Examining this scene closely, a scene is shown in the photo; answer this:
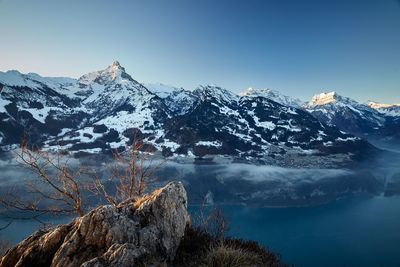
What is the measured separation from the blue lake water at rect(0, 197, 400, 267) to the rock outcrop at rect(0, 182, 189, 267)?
119510 mm

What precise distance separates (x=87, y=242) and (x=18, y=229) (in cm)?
17461

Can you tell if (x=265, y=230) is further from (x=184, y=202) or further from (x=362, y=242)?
(x=184, y=202)

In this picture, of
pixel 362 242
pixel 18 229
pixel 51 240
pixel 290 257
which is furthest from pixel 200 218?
pixel 18 229

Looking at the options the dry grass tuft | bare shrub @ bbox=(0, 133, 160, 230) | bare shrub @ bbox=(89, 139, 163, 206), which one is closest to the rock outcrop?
the dry grass tuft

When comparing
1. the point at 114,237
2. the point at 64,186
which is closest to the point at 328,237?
the point at 64,186

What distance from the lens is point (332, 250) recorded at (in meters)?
142

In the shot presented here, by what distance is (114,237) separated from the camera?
8.61m

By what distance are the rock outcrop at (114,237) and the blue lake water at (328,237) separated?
11951 cm

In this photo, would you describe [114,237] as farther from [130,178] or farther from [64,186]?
[64,186]

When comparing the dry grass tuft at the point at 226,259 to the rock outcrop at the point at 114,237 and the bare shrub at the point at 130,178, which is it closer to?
the rock outcrop at the point at 114,237

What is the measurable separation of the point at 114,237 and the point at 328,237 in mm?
169812

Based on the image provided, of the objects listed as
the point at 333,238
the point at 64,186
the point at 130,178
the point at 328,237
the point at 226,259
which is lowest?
the point at 328,237

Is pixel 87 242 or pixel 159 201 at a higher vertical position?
pixel 159 201

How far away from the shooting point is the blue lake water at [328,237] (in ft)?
424
